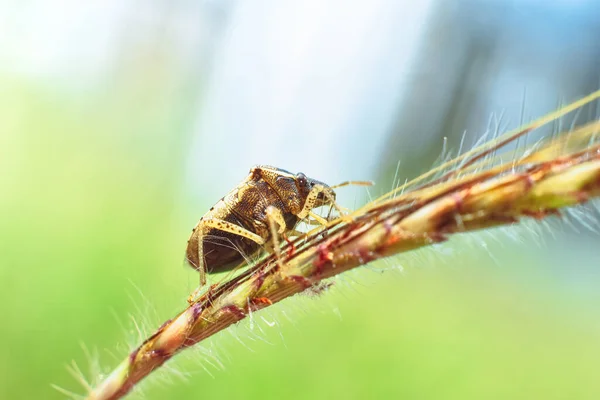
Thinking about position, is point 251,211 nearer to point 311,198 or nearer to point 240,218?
point 240,218

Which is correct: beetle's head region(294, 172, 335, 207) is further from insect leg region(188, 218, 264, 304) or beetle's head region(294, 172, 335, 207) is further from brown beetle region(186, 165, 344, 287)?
insect leg region(188, 218, 264, 304)

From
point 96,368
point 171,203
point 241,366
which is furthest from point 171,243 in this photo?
point 96,368

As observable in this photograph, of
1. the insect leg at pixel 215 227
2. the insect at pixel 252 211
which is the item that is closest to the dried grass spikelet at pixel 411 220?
the insect leg at pixel 215 227

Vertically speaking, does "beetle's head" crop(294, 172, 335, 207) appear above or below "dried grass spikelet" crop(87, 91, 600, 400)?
below

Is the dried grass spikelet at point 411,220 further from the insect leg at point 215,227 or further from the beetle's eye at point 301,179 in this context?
the beetle's eye at point 301,179

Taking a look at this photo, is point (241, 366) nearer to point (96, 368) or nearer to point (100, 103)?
point (96, 368)

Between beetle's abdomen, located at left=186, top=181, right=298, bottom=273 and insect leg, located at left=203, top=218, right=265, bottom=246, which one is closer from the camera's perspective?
insect leg, located at left=203, top=218, right=265, bottom=246

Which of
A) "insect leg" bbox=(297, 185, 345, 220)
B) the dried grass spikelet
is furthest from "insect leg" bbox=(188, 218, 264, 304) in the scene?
the dried grass spikelet
